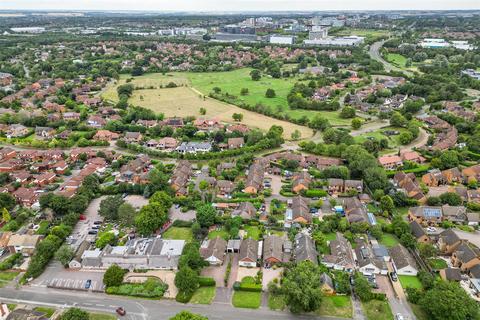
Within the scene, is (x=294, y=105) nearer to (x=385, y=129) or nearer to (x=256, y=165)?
(x=385, y=129)

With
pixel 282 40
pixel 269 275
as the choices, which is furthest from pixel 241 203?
pixel 282 40

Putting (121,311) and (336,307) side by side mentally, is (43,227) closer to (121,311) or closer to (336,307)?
(121,311)

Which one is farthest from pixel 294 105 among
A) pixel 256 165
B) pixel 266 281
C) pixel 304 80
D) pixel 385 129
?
pixel 266 281

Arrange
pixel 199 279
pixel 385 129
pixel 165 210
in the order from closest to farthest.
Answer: pixel 199 279 < pixel 165 210 < pixel 385 129

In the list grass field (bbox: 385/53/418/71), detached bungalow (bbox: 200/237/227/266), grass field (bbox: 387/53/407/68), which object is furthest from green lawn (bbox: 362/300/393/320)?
grass field (bbox: 387/53/407/68)

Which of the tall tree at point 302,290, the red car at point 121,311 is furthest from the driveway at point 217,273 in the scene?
the red car at point 121,311

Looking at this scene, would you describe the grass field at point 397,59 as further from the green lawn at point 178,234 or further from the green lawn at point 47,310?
the green lawn at point 47,310

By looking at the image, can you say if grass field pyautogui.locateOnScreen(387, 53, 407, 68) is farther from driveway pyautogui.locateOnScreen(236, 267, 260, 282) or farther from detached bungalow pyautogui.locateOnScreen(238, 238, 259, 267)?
driveway pyautogui.locateOnScreen(236, 267, 260, 282)
